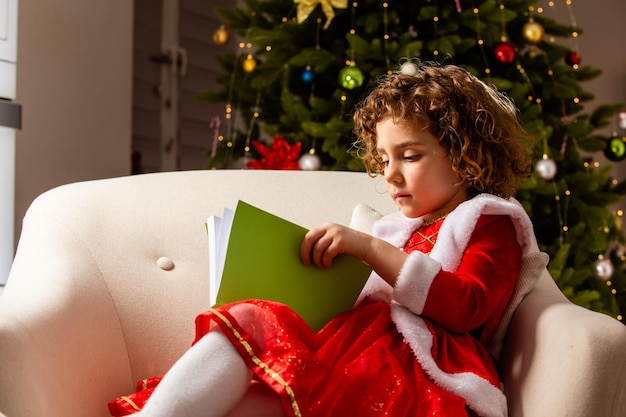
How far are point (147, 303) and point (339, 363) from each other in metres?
0.45

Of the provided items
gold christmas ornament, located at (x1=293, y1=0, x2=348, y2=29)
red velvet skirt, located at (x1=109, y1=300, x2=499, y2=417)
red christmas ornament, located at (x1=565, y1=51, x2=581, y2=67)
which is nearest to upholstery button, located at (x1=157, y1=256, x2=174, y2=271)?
red velvet skirt, located at (x1=109, y1=300, x2=499, y2=417)

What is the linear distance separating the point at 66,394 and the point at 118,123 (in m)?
2.13

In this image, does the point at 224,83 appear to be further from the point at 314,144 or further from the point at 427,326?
the point at 427,326

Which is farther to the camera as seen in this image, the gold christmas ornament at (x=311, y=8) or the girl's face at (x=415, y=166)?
the gold christmas ornament at (x=311, y=8)

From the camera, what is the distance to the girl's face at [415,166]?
127 centimetres

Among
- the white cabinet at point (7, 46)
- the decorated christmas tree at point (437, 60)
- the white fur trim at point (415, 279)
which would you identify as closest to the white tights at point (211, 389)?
the white fur trim at point (415, 279)

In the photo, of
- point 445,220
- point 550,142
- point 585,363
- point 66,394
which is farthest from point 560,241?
point 66,394

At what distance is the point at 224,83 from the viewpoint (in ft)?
9.12

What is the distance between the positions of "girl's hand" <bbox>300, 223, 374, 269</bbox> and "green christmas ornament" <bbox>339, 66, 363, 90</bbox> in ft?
4.32

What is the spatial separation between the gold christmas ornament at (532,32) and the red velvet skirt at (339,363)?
5.35 ft

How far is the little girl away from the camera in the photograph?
106cm

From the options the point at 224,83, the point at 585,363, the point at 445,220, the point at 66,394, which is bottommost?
the point at 66,394

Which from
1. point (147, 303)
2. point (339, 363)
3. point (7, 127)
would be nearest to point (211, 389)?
point (339, 363)

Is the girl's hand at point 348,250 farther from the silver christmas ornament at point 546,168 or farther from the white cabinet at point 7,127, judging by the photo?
the silver christmas ornament at point 546,168
